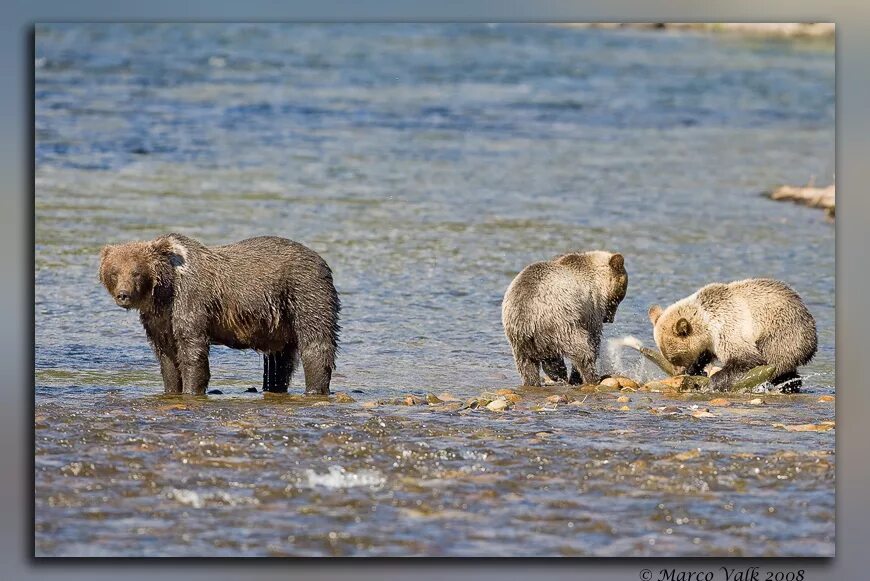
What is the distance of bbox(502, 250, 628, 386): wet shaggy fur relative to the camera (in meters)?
8.63

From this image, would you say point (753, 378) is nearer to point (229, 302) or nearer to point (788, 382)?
point (788, 382)

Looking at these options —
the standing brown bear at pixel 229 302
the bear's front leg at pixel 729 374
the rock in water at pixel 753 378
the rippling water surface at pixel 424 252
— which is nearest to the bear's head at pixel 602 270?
the rippling water surface at pixel 424 252

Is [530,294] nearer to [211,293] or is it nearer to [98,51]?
[211,293]

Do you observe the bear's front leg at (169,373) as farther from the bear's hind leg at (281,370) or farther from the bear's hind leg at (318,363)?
the bear's hind leg at (318,363)

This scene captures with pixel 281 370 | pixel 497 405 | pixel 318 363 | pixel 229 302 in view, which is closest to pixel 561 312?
pixel 497 405

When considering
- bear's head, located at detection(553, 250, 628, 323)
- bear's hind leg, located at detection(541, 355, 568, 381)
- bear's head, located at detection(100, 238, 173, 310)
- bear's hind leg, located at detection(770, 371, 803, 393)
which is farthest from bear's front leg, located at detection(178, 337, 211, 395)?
bear's hind leg, located at detection(770, 371, 803, 393)

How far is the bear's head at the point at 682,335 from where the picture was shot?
880 centimetres

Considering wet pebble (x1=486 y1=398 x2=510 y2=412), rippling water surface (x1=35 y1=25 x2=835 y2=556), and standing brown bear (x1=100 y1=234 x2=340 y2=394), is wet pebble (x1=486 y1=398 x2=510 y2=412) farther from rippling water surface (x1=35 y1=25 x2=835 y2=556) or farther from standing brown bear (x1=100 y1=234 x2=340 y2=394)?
standing brown bear (x1=100 y1=234 x2=340 y2=394)

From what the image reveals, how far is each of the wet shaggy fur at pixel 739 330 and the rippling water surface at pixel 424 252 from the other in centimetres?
15

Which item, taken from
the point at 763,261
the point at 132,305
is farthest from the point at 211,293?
the point at 763,261

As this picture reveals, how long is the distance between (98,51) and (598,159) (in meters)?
3.95

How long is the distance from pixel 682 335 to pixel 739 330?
0.32m

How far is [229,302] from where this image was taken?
817 cm

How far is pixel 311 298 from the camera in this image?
8250 millimetres
